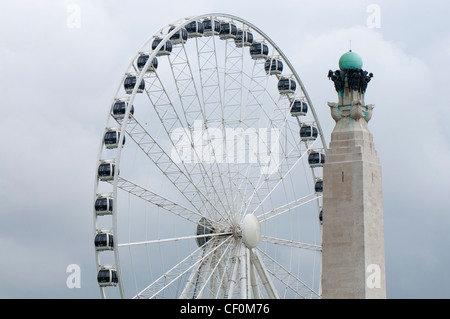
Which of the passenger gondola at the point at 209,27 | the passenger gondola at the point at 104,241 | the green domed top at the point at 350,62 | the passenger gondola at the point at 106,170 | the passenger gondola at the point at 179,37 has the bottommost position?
the passenger gondola at the point at 104,241

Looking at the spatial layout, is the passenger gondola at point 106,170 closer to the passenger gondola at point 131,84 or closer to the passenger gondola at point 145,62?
the passenger gondola at point 131,84

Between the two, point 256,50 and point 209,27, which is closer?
point 209,27

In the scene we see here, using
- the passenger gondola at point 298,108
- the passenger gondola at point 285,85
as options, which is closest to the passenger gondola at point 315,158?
the passenger gondola at point 298,108

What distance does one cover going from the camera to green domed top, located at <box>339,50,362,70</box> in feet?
212

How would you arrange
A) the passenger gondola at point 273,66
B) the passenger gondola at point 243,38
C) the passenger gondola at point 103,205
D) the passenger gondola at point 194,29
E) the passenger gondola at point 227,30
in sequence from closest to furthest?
the passenger gondola at point 103,205, the passenger gondola at point 194,29, the passenger gondola at point 227,30, the passenger gondola at point 243,38, the passenger gondola at point 273,66

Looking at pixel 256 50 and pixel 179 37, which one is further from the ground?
pixel 256 50

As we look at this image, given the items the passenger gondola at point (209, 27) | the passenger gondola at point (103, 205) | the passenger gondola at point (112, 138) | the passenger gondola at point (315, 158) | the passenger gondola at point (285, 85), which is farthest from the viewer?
the passenger gondola at point (315, 158)

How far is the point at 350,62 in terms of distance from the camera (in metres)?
64.6

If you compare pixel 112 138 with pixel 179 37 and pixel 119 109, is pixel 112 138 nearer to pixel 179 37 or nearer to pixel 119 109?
pixel 119 109

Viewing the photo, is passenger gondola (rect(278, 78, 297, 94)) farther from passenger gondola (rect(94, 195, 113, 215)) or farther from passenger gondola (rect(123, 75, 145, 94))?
passenger gondola (rect(94, 195, 113, 215))

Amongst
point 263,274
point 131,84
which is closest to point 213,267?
point 263,274

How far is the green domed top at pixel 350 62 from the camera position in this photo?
64.6 meters
